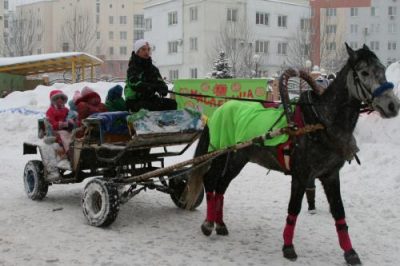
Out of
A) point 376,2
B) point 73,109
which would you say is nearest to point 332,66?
point 376,2

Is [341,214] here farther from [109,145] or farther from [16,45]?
[16,45]

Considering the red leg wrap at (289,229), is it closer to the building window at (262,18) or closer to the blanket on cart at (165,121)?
the blanket on cart at (165,121)

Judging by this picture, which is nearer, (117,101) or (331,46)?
(117,101)

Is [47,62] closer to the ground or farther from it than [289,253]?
farther from it

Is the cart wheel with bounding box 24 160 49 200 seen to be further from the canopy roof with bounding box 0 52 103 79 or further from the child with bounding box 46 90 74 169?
the canopy roof with bounding box 0 52 103 79

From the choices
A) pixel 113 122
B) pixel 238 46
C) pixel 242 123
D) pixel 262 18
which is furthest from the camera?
pixel 262 18

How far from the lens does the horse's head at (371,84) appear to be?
495 centimetres

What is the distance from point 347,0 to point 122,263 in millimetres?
74242

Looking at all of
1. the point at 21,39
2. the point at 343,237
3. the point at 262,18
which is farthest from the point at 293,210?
the point at 21,39

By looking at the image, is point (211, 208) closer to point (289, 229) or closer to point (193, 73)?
point (289, 229)

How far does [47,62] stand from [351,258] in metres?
22.1

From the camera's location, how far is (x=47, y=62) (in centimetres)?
2539

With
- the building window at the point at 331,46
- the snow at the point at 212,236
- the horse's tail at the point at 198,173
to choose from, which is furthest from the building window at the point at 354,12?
the horse's tail at the point at 198,173

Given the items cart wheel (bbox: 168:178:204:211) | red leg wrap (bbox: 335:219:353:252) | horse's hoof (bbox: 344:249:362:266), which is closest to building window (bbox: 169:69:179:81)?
cart wheel (bbox: 168:178:204:211)
